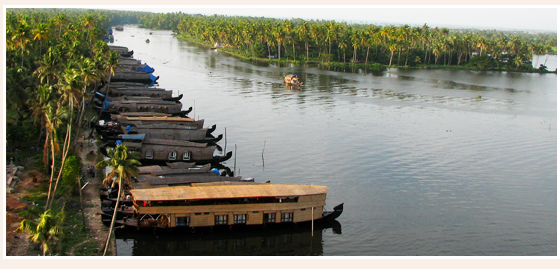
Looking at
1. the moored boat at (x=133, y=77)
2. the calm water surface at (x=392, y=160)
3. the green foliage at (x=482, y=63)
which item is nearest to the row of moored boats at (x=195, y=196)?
the calm water surface at (x=392, y=160)

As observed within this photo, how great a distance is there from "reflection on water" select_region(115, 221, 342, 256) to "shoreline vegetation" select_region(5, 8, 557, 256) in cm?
230

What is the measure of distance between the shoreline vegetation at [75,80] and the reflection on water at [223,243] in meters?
2.30

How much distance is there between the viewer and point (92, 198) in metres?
44.4

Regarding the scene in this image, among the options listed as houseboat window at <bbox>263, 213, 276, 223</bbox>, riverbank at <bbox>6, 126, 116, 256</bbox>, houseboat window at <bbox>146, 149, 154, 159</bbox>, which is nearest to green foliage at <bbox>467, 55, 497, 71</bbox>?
houseboat window at <bbox>146, 149, 154, 159</bbox>

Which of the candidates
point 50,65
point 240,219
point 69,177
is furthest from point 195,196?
point 50,65

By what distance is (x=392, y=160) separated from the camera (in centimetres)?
6112

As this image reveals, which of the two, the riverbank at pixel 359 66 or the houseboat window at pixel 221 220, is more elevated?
the riverbank at pixel 359 66

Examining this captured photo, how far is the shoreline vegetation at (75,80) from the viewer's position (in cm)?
3834

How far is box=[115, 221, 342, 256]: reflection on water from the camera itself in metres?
38.9

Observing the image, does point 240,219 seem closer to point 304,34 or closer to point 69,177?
point 69,177

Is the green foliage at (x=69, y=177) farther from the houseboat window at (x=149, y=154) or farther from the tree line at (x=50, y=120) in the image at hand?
the houseboat window at (x=149, y=154)

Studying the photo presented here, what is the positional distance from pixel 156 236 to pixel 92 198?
304 inches

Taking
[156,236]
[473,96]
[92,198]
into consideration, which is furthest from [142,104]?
[473,96]

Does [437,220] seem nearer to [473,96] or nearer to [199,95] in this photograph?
[199,95]
